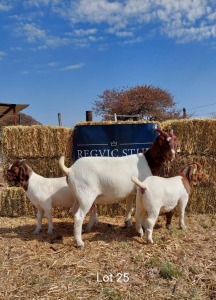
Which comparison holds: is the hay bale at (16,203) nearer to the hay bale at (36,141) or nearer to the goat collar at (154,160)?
the hay bale at (36,141)

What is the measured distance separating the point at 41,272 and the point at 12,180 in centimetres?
206

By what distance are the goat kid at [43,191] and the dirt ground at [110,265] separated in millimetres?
397

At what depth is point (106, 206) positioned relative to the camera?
265 inches

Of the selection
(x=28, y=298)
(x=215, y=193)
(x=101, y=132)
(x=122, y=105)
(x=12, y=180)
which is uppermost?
(x=122, y=105)

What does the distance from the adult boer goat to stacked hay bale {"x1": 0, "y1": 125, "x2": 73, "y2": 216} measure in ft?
6.19

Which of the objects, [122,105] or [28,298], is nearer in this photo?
[28,298]

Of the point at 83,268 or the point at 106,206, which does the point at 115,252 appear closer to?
the point at 83,268

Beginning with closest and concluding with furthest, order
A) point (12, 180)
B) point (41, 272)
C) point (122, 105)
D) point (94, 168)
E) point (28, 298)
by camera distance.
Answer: point (28, 298)
point (41, 272)
point (94, 168)
point (12, 180)
point (122, 105)

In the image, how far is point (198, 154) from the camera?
661cm

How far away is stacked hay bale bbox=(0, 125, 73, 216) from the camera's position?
675cm

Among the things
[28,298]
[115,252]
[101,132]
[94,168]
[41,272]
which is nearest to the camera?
[28,298]

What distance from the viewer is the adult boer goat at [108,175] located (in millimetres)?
4730

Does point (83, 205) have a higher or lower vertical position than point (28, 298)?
higher

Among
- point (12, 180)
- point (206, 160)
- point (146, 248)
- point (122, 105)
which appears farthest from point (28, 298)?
point (122, 105)
